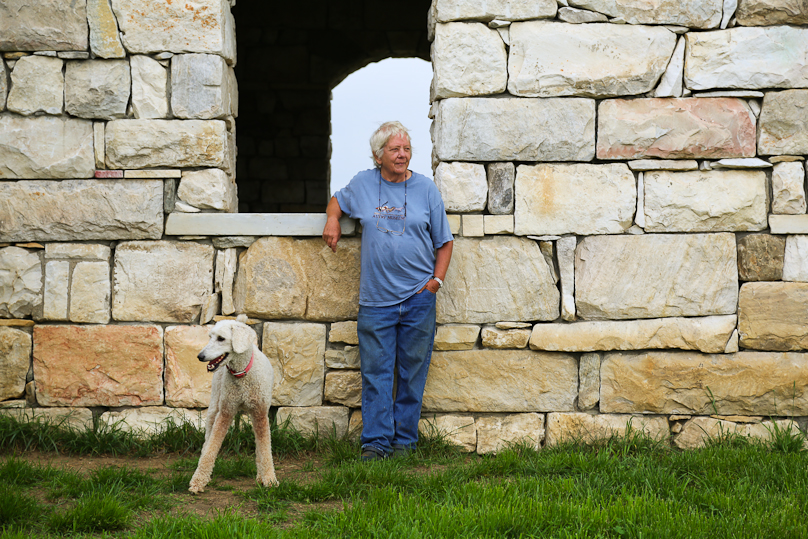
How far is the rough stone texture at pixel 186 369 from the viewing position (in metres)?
3.79

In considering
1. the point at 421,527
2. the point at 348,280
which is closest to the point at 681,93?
the point at 348,280

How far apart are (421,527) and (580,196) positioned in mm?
2175

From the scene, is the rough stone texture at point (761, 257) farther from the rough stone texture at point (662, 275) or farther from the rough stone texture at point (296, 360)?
the rough stone texture at point (296, 360)

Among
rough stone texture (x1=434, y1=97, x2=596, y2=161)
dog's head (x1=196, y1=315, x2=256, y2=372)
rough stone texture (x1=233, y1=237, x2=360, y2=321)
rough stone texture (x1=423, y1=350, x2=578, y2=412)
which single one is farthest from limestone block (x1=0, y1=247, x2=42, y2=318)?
rough stone texture (x1=434, y1=97, x2=596, y2=161)

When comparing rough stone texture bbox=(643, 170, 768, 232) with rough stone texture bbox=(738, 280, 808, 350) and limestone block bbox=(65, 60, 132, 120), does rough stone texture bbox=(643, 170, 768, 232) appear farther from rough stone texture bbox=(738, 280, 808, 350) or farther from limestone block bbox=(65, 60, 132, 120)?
limestone block bbox=(65, 60, 132, 120)

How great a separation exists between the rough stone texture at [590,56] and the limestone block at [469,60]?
0.09 metres

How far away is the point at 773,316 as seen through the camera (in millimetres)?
3773

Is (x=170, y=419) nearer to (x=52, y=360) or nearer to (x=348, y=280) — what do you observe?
(x=52, y=360)

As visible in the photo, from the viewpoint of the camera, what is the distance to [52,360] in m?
3.78

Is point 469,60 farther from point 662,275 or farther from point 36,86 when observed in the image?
point 36,86

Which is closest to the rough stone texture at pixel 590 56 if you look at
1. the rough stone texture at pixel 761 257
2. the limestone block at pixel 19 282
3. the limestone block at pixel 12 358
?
the rough stone texture at pixel 761 257

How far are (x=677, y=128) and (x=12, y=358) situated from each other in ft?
13.8

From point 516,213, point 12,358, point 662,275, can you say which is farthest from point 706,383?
point 12,358

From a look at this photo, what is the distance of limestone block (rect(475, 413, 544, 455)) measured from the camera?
3820mm
